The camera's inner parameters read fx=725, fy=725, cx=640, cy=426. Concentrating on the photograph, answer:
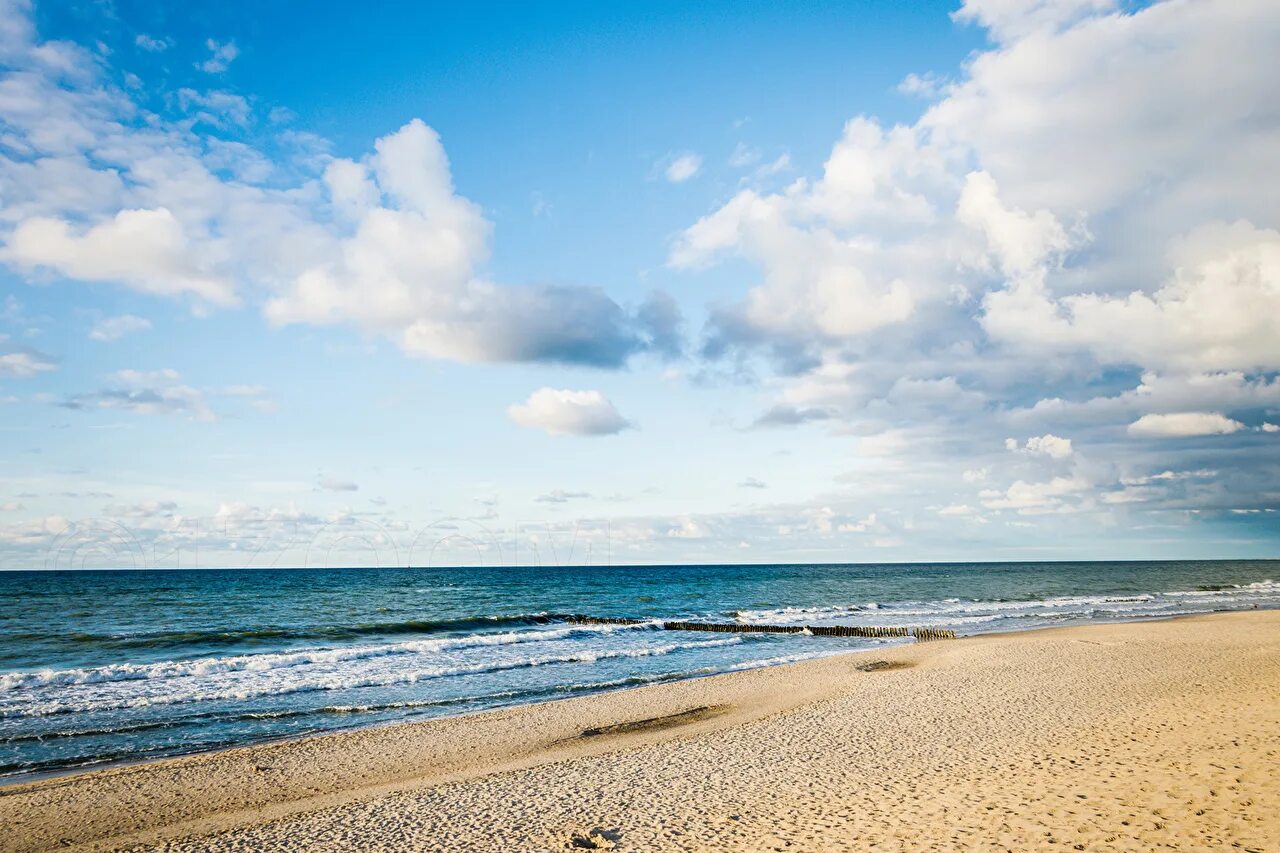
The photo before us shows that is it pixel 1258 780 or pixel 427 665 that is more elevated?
pixel 1258 780

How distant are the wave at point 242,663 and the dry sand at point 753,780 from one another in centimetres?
1222

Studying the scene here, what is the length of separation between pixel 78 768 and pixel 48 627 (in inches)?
1394

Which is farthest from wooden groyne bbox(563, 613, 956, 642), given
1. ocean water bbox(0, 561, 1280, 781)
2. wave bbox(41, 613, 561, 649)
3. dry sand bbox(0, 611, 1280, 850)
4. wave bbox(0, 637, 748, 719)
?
dry sand bbox(0, 611, 1280, 850)

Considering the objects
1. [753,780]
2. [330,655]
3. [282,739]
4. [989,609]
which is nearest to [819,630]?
[989,609]

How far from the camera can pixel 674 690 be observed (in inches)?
878

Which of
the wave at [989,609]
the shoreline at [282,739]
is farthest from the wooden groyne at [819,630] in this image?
the shoreline at [282,739]

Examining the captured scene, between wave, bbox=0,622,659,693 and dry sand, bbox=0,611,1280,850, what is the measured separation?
40.1ft

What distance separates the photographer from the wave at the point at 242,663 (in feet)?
78.0

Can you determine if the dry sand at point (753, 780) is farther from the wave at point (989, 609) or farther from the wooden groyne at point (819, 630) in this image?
the wave at point (989, 609)

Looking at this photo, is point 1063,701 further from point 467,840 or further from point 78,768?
point 78,768

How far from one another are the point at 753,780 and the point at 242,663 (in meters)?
22.7

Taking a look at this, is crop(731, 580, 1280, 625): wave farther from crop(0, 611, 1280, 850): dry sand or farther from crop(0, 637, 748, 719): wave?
crop(0, 611, 1280, 850): dry sand

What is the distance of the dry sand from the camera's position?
32.9ft

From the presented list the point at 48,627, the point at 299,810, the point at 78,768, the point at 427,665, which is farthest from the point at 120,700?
the point at 48,627
